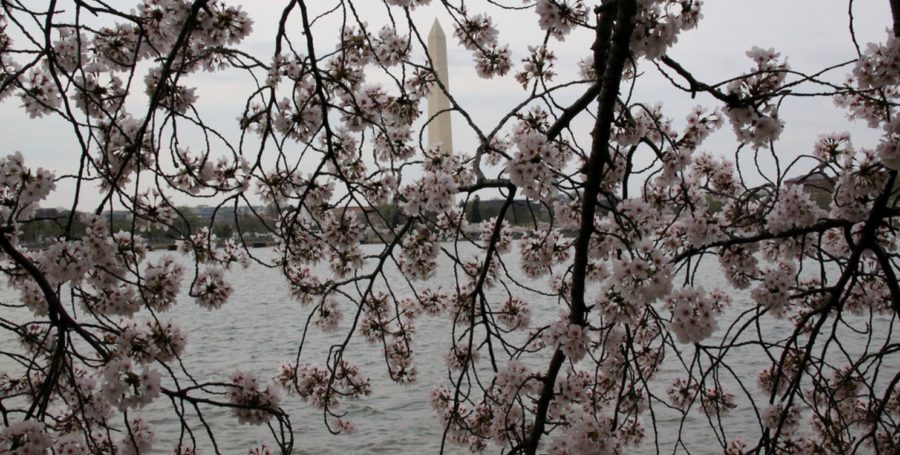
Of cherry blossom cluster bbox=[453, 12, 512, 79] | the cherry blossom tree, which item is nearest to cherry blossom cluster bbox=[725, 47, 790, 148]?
the cherry blossom tree

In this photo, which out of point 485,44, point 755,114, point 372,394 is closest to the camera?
point 755,114

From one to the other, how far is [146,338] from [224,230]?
262 inches

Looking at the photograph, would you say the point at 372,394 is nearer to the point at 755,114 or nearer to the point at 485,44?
the point at 485,44

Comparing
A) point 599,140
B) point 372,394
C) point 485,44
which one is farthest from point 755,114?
point 372,394

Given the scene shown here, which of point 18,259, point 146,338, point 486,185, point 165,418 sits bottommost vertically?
point 165,418

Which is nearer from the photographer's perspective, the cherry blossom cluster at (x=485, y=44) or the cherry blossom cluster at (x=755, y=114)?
the cherry blossom cluster at (x=755, y=114)

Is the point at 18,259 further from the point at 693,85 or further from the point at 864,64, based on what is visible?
the point at 864,64

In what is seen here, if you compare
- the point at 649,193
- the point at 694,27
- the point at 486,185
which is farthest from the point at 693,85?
the point at 649,193

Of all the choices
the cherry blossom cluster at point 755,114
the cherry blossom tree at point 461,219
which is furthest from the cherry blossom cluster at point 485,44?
the cherry blossom cluster at point 755,114

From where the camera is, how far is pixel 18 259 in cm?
226

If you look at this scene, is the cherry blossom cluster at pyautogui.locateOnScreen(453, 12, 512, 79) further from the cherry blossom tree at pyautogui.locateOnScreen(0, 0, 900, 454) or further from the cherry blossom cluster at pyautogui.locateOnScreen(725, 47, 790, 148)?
the cherry blossom cluster at pyautogui.locateOnScreen(725, 47, 790, 148)

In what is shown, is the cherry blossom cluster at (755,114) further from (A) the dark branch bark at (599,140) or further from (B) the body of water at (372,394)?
(B) the body of water at (372,394)

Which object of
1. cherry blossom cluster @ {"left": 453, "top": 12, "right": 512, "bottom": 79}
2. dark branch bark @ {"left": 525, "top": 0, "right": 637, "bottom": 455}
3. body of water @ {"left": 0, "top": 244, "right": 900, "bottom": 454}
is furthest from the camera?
body of water @ {"left": 0, "top": 244, "right": 900, "bottom": 454}

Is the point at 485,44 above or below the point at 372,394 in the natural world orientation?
above
